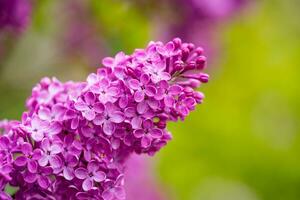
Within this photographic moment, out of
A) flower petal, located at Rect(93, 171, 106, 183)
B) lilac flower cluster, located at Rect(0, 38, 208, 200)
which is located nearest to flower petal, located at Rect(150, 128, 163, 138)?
lilac flower cluster, located at Rect(0, 38, 208, 200)

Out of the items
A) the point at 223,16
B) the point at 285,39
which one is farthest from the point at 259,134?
the point at 223,16

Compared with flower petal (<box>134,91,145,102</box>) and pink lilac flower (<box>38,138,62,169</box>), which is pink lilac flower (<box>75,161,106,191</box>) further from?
flower petal (<box>134,91,145,102</box>)

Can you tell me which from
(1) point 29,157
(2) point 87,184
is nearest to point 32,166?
(1) point 29,157

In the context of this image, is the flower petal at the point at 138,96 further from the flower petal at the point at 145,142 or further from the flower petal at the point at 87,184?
the flower petal at the point at 87,184

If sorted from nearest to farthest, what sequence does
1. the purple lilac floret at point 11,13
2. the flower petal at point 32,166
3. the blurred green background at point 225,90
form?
1. the flower petal at point 32,166
2. the purple lilac floret at point 11,13
3. the blurred green background at point 225,90

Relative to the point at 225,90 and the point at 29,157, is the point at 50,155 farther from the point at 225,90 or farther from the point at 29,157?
the point at 225,90

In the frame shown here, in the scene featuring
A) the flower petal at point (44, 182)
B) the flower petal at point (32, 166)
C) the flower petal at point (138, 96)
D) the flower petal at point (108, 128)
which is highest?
the flower petal at point (138, 96)

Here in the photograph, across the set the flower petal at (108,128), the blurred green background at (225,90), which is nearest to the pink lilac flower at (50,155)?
the flower petal at (108,128)

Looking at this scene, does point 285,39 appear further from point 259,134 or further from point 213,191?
point 213,191
